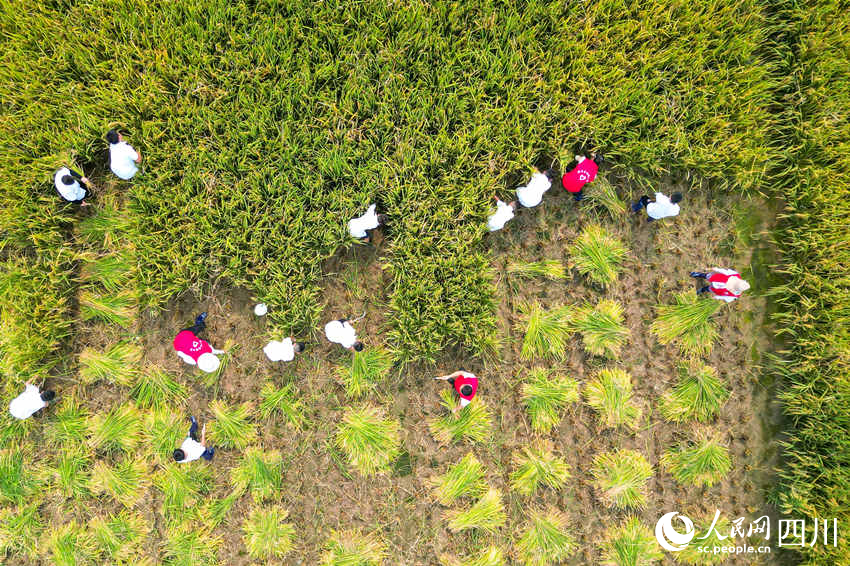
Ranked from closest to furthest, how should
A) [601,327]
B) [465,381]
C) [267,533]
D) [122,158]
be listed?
[122,158] → [465,381] → [267,533] → [601,327]

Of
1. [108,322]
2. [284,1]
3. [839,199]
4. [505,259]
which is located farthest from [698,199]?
[108,322]

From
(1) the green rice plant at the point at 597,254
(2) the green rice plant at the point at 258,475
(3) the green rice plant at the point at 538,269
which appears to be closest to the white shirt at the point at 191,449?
(2) the green rice plant at the point at 258,475

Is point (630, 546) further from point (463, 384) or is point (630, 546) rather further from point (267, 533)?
point (267, 533)

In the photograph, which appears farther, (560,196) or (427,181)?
(560,196)

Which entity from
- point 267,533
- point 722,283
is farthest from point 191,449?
point 722,283

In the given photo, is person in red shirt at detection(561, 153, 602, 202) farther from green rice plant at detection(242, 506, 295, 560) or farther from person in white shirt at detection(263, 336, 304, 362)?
green rice plant at detection(242, 506, 295, 560)

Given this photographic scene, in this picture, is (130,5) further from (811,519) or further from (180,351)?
(811,519)
